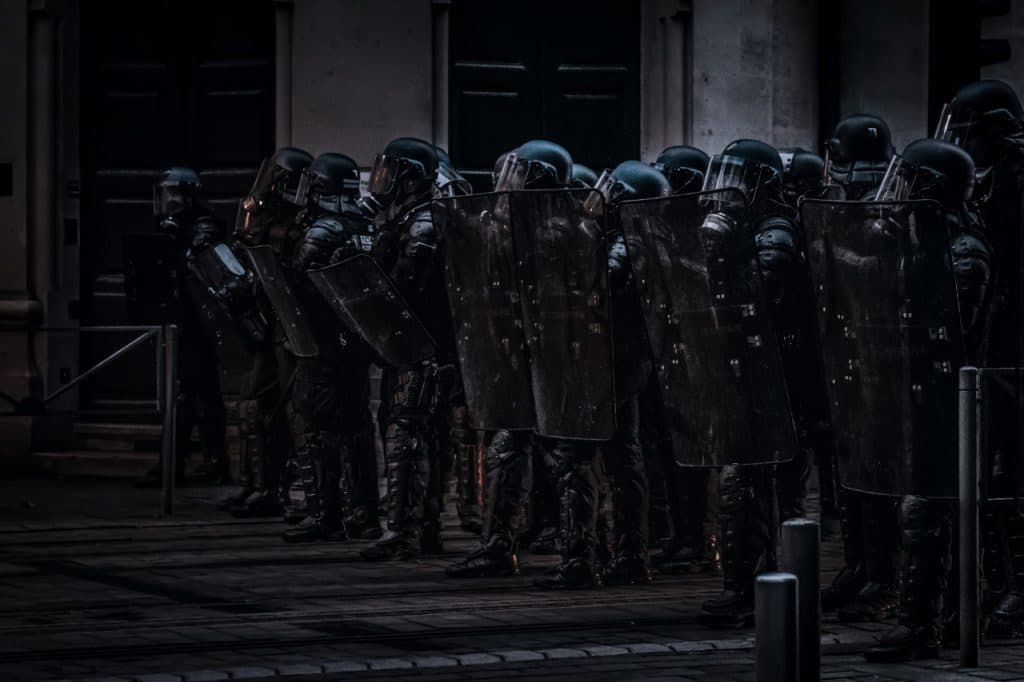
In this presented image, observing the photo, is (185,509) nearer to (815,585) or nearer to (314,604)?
(314,604)

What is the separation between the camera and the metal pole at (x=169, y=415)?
12.9 metres

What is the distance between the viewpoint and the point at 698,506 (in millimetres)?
10703

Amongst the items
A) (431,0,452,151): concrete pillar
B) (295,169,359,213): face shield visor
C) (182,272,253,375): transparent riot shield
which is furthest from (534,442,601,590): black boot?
(431,0,452,151): concrete pillar

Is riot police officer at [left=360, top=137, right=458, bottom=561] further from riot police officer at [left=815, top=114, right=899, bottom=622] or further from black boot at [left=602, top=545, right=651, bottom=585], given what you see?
riot police officer at [left=815, top=114, right=899, bottom=622]

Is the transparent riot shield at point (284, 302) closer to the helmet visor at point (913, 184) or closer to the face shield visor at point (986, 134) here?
the face shield visor at point (986, 134)

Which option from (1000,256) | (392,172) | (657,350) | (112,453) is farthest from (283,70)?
(1000,256)

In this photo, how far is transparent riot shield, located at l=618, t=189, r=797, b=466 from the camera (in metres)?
8.48

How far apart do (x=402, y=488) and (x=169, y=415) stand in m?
2.56

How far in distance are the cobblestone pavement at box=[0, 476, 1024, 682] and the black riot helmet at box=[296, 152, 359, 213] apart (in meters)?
1.97

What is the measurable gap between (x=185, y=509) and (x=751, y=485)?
5.89 metres

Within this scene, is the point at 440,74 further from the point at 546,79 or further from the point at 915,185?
the point at 915,185

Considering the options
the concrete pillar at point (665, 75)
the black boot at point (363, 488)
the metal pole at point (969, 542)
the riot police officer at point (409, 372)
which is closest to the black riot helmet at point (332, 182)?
the riot police officer at point (409, 372)

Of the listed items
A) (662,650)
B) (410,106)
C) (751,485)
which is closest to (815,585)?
(662,650)

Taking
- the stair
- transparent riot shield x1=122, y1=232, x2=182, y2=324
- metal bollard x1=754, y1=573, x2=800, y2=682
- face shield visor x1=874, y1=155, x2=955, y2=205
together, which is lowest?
the stair
